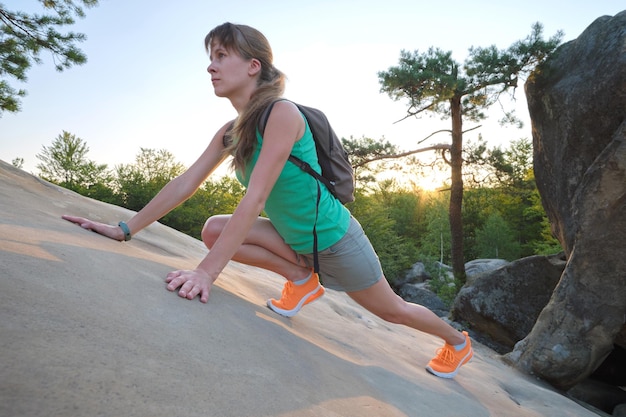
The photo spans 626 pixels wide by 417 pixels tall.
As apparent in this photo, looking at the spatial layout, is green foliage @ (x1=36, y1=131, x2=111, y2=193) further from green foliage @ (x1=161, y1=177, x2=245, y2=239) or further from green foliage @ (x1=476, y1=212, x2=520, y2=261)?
green foliage @ (x1=476, y1=212, x2=520, y2=261)

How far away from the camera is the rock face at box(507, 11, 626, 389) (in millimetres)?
5141

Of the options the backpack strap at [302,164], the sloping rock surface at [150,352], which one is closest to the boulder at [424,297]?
the sloping rock surface at [150,352]

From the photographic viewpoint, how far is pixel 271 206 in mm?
2543

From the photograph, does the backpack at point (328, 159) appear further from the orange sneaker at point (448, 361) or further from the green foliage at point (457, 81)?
the green foliage at point (457, 81)

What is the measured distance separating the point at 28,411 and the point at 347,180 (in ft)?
6.35

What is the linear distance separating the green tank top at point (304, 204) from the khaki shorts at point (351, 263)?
50 mm

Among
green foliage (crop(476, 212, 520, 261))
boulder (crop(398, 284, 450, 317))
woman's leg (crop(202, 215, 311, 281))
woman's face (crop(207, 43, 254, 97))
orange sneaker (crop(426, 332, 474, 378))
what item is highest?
green foliage (crop(476, 212, 520, 261))

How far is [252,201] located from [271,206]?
1.46ft

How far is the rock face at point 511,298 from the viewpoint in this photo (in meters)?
7.70

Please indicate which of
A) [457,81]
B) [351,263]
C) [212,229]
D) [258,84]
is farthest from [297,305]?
[457,81]

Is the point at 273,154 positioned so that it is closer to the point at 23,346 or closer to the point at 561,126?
the point at 23,346

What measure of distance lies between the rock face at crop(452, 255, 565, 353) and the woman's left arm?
6847 millimetres

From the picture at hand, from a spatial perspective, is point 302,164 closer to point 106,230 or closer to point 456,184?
point 106,230

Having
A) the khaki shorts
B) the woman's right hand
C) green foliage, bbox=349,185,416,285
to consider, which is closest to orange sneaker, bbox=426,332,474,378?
the khaki shorts
